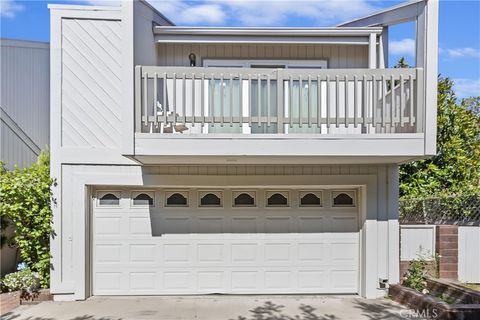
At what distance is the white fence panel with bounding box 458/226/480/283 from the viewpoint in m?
7.14

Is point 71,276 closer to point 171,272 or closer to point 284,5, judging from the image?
point 171,272

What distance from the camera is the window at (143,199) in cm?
703

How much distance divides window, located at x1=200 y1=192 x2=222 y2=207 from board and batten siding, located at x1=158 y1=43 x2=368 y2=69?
8.85ft

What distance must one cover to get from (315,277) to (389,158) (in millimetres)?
2766

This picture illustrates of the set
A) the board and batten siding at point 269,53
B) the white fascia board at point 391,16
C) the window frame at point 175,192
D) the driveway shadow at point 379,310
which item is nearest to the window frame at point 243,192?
the window frame at point 175,192

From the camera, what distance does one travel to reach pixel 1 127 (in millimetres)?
9461

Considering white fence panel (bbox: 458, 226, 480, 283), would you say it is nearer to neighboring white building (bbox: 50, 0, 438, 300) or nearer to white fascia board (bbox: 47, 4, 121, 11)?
neighboring white building (bbox: 50, 0, 438, 300)

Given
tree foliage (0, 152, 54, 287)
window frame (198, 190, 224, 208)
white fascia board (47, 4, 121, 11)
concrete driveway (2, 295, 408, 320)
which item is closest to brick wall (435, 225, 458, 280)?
concrete driveway (2, 295, 408, 320)

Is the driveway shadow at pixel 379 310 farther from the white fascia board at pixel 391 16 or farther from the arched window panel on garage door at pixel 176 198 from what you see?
the white fascia board at pixel 391 16

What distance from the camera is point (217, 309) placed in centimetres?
621

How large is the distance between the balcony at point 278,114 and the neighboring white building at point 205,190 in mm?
280

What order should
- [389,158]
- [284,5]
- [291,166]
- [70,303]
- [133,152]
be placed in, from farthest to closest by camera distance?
[284,5], [291,166], [70,303], [389,158], [133,152]

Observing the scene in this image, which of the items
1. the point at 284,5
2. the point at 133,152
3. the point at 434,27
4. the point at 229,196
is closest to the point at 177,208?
the point at 229,196

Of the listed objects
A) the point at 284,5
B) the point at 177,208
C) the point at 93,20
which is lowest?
the point at 177,208
